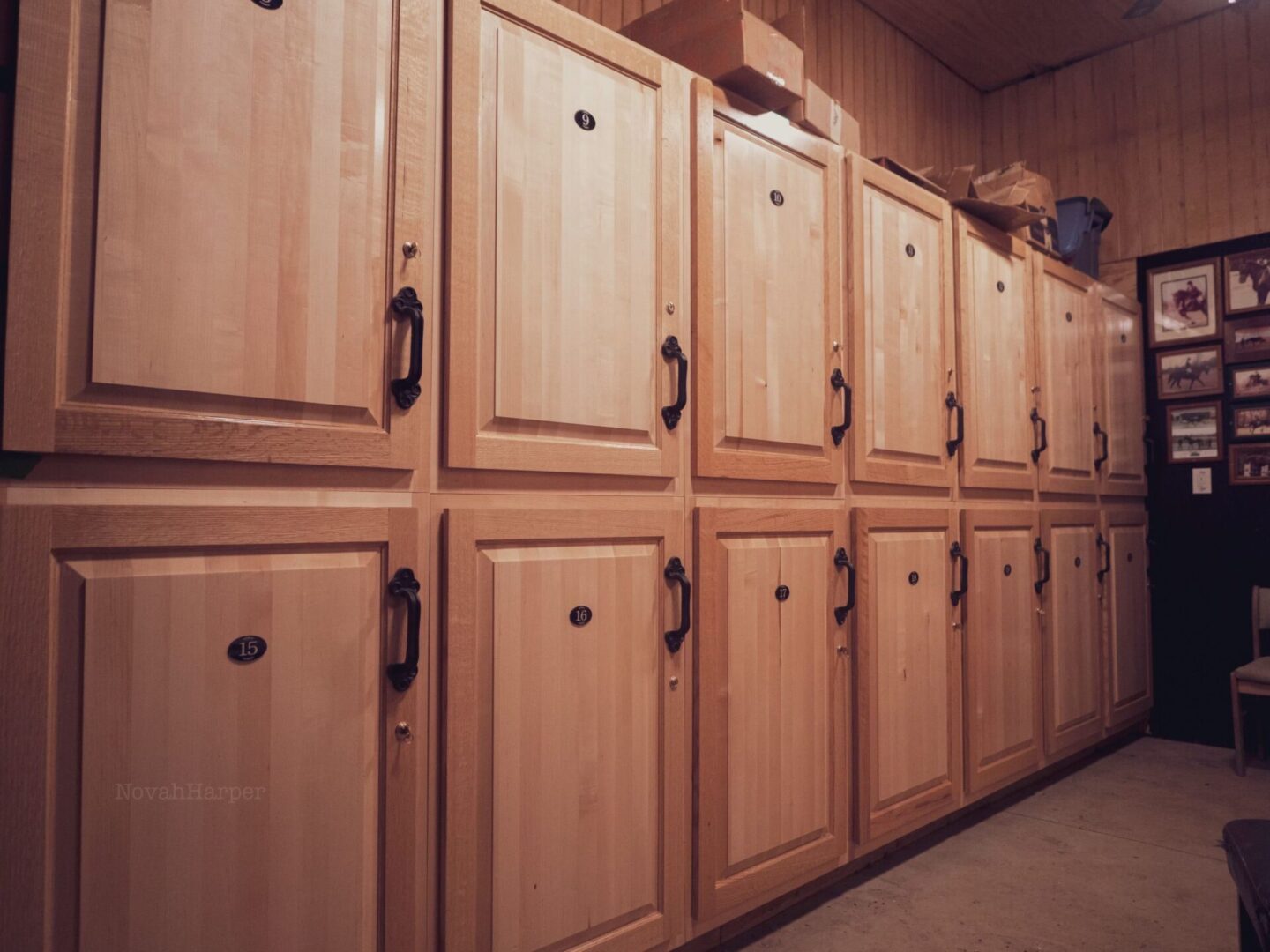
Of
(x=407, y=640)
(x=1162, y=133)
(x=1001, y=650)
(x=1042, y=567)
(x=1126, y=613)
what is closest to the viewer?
(x=407, y=640)

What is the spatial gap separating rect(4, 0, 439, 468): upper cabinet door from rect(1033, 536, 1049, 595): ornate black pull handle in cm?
252

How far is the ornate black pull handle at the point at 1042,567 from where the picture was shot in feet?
9.97

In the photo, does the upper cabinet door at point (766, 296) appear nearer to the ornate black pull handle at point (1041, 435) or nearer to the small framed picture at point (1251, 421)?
the ornate black pull handle at point (1041, 435)

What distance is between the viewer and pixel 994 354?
285 centimetres

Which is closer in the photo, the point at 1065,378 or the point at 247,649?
the point at 247,649

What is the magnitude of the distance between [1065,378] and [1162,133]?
1.64 meters

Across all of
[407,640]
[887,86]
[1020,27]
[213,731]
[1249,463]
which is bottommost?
[213,731]

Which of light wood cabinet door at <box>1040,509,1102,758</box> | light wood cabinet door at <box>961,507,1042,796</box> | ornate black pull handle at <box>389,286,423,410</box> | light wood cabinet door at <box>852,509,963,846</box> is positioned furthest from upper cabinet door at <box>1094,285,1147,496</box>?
ornate black pull handle at <box>389,286,423,410</box>

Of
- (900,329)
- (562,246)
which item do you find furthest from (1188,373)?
(562,246)

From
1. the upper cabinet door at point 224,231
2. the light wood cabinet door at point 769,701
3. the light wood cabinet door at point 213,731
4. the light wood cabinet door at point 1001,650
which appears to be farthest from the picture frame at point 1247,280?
the light wood cabinet door at point 213,731

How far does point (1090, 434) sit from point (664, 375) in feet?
8.37

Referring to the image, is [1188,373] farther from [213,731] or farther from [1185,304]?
[213,731]

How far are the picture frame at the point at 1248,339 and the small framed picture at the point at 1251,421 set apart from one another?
218 millimetres

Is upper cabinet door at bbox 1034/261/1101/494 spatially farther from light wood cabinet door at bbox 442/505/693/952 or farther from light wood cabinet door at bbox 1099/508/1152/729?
light wood cabinet door at bbox 442/505/693/952
